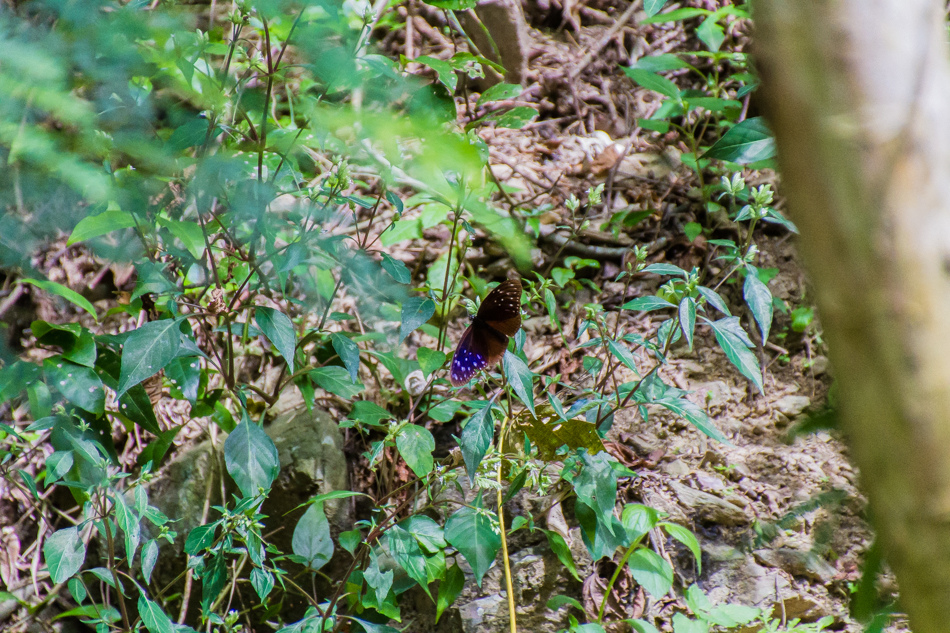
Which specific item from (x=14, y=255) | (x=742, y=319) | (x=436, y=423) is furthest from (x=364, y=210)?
(x=14, y=255)

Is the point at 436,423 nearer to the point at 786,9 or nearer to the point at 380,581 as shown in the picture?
the point at 380,581

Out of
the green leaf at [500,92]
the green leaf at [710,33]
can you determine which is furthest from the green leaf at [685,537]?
the green leaf at [710,33]

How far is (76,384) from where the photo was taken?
1.32 meters

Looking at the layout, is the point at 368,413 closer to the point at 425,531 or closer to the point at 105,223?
the point at 425,531

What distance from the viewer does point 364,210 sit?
90.5 inches

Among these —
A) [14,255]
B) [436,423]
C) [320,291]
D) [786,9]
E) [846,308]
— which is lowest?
[436,423]

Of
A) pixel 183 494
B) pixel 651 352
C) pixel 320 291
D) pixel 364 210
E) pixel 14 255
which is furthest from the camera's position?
pixel 364 210

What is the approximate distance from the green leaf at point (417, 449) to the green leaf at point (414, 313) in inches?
8.8

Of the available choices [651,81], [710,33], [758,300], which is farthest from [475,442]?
[710,33]

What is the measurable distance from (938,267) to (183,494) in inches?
72.2

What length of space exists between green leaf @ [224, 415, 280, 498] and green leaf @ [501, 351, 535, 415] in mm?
527

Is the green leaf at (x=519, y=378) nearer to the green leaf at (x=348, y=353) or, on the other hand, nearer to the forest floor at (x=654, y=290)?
the green leaf at (x=348, y=353)

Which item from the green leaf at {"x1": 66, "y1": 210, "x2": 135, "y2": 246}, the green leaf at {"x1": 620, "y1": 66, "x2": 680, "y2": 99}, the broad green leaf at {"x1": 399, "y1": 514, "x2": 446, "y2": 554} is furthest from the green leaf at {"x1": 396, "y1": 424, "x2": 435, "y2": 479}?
the green leaf at {"x1": 620, "y1": 66, "x2": 680, "y2": 99}

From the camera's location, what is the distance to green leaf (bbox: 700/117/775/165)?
1.12m
